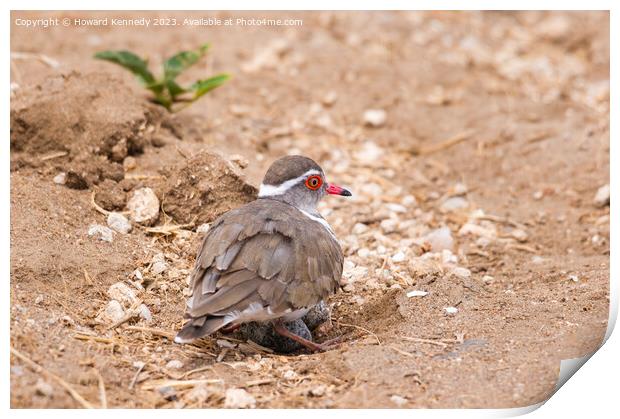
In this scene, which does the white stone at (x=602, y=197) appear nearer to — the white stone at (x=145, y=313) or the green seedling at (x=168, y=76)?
the green seedling at (x=168, y=76)

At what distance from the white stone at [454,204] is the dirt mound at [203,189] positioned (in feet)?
7.95

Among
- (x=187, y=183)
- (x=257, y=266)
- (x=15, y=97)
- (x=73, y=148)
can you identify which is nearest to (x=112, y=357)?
(x=257, y=266)

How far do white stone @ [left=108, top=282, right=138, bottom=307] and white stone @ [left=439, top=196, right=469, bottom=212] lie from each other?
12.0 feet

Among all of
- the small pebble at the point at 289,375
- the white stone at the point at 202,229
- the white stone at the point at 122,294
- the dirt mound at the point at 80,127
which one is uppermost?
the dirt mound at the point at 80,127

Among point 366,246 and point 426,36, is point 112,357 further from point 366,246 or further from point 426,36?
point 426,36

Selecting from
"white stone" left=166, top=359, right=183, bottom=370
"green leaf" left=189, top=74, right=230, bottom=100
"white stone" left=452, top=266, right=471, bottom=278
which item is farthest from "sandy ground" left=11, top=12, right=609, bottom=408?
"green leaf" left=189, top=74, right=230, bottom=100

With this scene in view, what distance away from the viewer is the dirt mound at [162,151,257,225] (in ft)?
22.3

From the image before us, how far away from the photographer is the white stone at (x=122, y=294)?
19.4ft

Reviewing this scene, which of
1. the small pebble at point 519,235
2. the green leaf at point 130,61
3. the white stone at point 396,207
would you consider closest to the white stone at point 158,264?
the green leaf at point 130,61

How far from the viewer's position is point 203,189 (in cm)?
676

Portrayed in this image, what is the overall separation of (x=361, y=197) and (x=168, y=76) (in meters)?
2.31

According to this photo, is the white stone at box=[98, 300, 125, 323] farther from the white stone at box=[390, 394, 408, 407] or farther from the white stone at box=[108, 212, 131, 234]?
the white stone at box=[390, 394, 408, 407]

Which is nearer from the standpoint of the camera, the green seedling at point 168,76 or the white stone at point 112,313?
the white stone at point 112,313

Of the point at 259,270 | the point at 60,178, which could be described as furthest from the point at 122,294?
the point at 60,178
